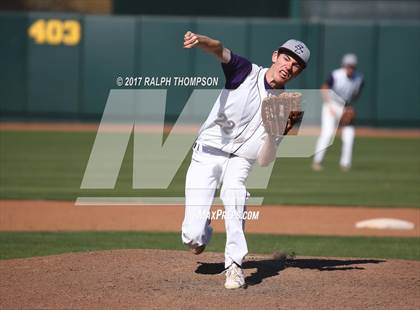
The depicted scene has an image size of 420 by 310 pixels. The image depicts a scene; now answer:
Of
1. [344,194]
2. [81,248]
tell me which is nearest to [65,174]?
[344,194]

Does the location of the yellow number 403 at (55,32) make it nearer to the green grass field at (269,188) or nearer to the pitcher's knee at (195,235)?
the green grass field at (269,188)

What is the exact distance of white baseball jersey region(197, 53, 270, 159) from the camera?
7684mm

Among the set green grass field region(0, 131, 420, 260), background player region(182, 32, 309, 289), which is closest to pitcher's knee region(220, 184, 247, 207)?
background player region(182, 32, 309, 289)

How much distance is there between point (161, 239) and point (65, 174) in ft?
21.8

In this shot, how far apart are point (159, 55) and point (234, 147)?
1990 centimetres

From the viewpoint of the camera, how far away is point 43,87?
27672 mm

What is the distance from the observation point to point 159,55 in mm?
27438

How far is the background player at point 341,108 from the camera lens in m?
19.1

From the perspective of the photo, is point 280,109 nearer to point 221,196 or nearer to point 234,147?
point 234,147

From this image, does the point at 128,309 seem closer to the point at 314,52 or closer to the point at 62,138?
the point at 62,138

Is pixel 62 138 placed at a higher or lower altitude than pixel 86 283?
lower

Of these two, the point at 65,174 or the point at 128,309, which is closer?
the point at 128,309

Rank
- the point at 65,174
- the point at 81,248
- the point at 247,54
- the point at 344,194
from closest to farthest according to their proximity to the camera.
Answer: the point at 81,248 → the point at 344,194 → the point at 65,174 → the point at 247,54

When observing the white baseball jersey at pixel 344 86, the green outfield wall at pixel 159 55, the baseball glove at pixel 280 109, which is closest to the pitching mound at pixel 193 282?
the baseball glove at pixel 280 109
